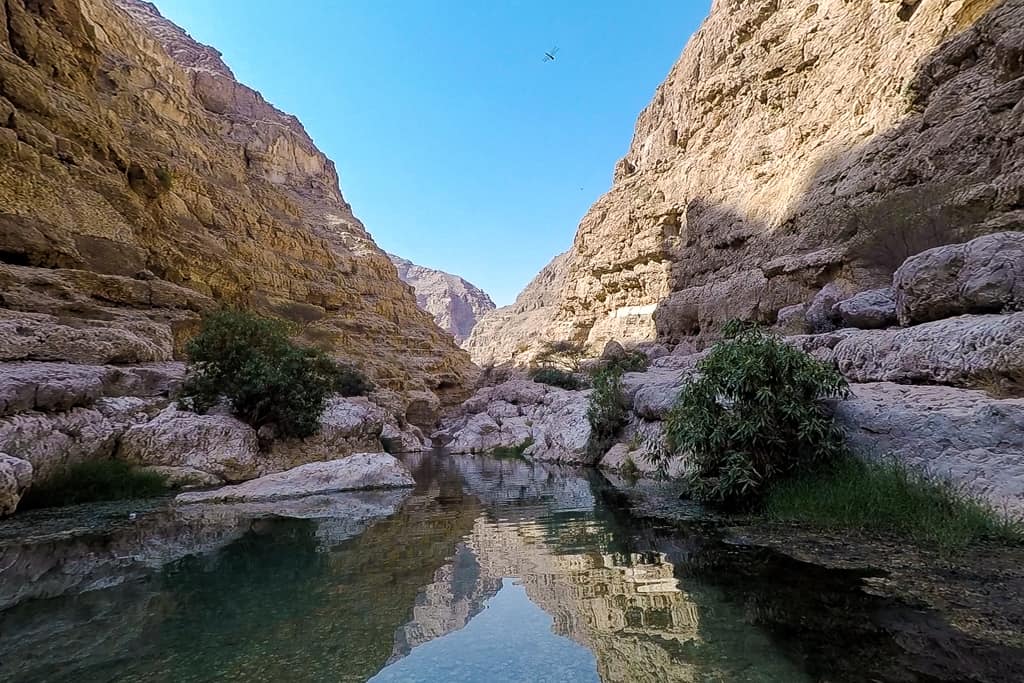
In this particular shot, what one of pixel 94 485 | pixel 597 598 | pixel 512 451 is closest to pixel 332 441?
pixel 94 485

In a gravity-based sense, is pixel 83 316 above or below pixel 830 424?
above

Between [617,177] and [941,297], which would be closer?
[941,297]

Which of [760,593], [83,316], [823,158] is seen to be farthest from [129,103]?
[760,593]

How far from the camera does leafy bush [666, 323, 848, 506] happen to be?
6223 mm

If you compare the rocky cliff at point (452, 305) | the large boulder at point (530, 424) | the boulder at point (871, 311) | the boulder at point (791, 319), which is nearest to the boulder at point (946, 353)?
the boulder at point (871, 311)

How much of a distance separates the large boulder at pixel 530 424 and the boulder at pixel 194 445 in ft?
32.2

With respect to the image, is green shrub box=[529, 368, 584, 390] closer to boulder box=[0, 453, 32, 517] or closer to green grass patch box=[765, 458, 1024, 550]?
green grass patch box=[765, 458, 1024, 550]

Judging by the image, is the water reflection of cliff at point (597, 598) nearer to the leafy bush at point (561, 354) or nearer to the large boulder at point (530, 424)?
the large boulder at point (530, 424)

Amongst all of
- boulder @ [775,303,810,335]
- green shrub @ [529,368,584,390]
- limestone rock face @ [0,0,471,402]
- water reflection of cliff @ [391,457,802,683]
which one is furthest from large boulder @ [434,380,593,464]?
limestone rock face @ [0,0,471,402]

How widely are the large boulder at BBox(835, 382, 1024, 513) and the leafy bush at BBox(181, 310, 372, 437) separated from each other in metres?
12.8

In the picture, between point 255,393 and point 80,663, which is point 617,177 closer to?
point 255,393

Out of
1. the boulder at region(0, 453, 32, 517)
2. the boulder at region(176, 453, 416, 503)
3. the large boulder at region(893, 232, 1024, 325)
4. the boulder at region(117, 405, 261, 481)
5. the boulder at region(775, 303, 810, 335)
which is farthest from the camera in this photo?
the boulder at region(775, 303, 810, 335)

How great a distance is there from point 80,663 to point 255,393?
1095cm

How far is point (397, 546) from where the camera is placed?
19.2 feet
